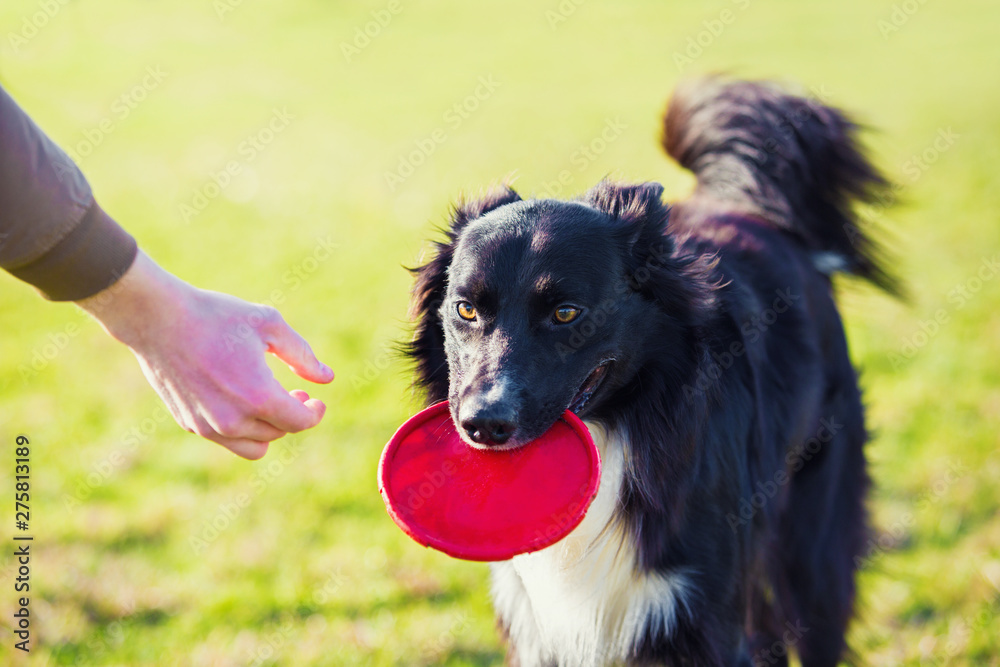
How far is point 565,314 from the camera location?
2518mm

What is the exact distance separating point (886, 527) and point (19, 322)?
675 centimetres

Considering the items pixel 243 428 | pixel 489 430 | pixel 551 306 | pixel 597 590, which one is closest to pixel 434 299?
pixel 551 306

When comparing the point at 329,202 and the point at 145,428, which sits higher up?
the point at 145,428

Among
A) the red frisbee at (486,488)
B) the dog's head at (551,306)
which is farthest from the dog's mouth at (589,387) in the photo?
the red frisbee at (486,488)

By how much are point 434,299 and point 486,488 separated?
752 mm

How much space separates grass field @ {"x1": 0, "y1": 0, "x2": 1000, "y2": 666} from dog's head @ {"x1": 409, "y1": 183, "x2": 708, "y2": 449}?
393mm

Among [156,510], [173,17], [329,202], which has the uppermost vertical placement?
[156,510]

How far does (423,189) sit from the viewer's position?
34.3 ft

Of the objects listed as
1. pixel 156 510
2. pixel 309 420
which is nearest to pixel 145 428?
pixel 156 510

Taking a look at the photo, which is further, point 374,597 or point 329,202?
point 329,202

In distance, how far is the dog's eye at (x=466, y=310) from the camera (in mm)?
2613

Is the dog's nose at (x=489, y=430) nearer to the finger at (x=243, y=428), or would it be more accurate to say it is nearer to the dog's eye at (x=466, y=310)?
the dog's eye at (x=466, y=310)

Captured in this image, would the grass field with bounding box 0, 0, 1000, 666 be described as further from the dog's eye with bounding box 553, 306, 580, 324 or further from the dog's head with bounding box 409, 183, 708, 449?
the dog's eye with bounding box 553, 306, 580, 324

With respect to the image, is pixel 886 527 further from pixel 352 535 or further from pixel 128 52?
pixel 128 52
